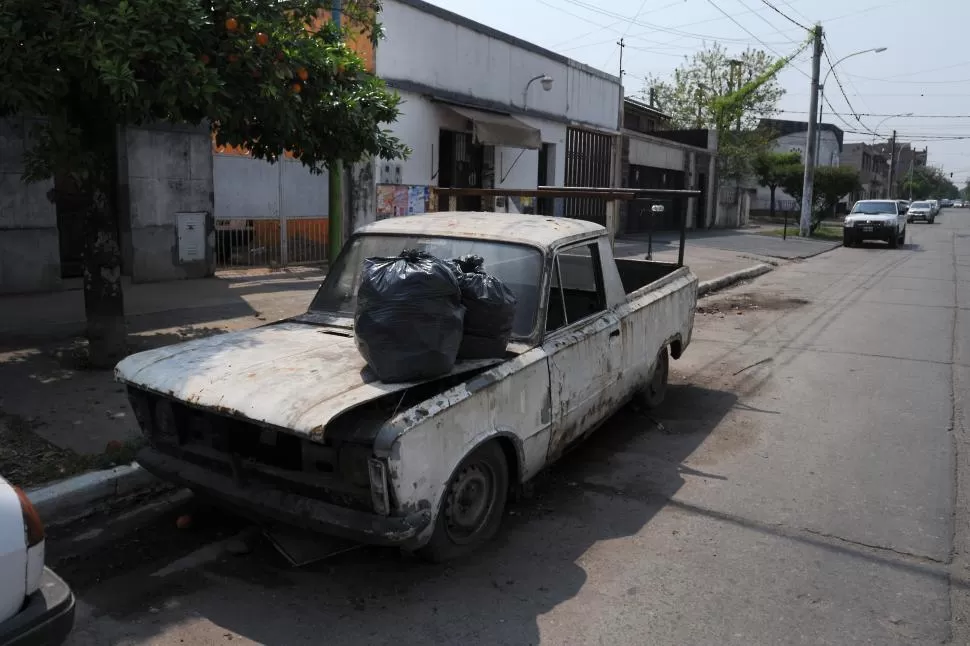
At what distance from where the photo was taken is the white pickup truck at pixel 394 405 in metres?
3.39

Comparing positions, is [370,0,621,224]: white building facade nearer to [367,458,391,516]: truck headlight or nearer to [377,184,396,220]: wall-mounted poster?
[377,184,396,220]: wall-mounted poster

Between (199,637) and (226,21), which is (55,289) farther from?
(199,637)

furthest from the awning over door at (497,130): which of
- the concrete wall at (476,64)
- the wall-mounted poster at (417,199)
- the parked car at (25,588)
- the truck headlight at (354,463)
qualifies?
the parked car at (25,588)

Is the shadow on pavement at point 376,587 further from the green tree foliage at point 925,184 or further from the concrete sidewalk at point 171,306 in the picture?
the green tree foliage at point 925,184

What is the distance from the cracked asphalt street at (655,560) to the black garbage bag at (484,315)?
1032 mm

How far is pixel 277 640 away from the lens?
3209 millimetres

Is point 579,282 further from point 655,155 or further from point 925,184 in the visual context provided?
point 925,184

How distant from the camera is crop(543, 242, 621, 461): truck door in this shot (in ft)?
14.9

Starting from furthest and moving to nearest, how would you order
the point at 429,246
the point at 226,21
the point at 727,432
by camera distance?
1. the point at 727,432
2. the point at 226,21
3. the point at 429,246

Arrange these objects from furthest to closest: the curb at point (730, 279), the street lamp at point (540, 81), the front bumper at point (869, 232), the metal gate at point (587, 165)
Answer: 1. the front bumper at point (869, 232)
2. the metal gate at point (587, 165)
3. the street lamp at point (540, 81)
4. the curb at point (730, 279)

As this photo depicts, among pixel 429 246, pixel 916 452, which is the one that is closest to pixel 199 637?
pixel 429 246

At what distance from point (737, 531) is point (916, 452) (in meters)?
2.26

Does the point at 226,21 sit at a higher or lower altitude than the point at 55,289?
higher

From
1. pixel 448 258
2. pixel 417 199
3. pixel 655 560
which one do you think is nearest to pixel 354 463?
pixel 655 560
